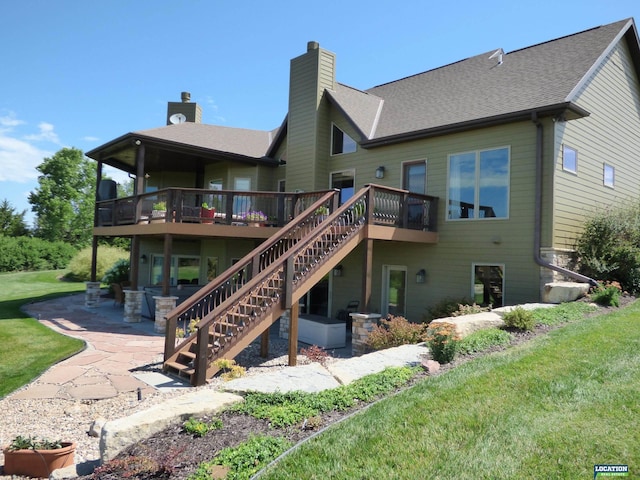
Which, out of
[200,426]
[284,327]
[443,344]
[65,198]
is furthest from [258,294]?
[65,198]

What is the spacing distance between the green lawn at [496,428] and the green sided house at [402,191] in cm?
370

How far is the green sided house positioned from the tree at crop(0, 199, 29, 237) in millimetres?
28501

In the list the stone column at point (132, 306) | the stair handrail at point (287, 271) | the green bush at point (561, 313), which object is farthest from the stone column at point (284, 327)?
the green bush at point (561, 313)

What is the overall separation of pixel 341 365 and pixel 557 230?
671 cm

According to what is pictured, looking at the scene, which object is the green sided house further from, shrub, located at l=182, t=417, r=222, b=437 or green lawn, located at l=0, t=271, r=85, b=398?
shrub, located at l=182, t=417, r=222, b=437

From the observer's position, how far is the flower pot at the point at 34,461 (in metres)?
4.44

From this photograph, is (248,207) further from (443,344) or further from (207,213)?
(443,344)

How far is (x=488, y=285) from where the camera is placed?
436 inches

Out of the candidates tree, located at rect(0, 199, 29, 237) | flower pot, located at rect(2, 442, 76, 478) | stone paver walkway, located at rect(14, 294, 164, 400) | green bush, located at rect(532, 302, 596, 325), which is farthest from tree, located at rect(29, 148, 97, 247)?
green bush, located at rect(532, 302, 596, 325)

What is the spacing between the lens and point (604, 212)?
39.2 ft

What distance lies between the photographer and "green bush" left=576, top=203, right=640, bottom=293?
10.6 meters

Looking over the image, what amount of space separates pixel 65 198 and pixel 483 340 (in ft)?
152

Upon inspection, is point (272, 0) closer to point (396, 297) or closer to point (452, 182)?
point (452, 182)

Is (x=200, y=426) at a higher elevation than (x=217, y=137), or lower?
lower
